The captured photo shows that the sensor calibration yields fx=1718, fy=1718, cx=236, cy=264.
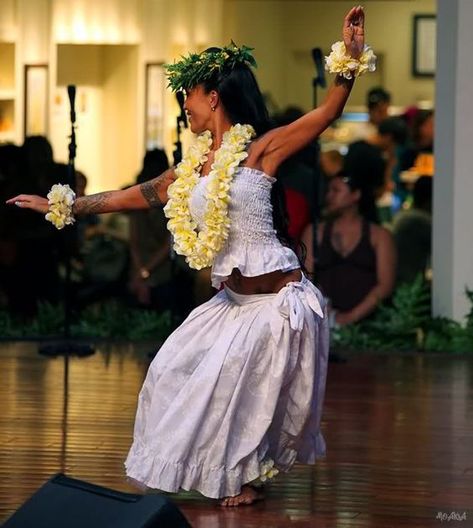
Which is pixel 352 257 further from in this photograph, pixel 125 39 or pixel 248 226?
pixel 248 226

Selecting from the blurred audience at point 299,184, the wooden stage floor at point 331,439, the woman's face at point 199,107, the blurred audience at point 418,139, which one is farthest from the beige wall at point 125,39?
the woman's face at point 199,107

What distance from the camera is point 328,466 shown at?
6.73m

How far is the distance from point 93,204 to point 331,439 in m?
1.73

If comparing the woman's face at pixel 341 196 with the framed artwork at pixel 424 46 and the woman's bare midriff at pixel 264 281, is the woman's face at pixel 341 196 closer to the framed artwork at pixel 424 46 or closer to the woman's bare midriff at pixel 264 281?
the framed artwork at pixel 424 46

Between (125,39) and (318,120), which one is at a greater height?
(125,39)

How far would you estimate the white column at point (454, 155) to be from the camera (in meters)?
10.2

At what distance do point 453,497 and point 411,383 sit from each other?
9.62ft

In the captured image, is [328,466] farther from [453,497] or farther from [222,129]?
[222,129]

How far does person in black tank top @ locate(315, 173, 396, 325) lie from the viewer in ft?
34.0

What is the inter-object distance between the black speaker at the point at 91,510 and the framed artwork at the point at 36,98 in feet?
23.1

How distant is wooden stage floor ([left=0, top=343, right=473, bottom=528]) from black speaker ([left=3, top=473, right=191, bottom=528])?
3.71ft

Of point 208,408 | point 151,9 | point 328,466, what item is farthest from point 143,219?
point 208,408

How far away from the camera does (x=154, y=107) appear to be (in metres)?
11.7

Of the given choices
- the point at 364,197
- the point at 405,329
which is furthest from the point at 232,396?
the point at 364,197
